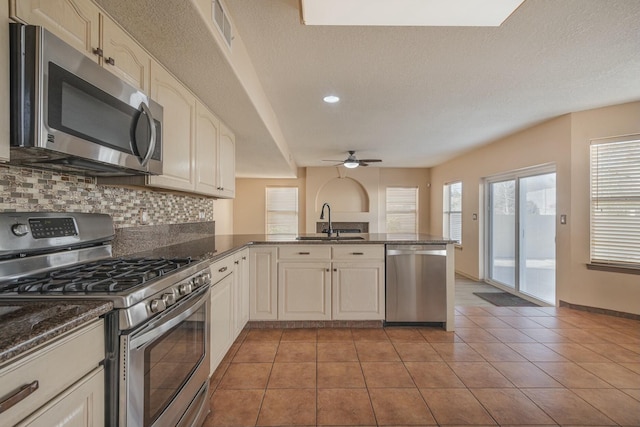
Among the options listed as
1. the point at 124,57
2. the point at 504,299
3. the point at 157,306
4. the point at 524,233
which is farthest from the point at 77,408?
the point at 524,233

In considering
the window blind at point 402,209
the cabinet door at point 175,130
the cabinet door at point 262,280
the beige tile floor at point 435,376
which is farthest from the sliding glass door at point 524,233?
the cabinet door at point 175,130

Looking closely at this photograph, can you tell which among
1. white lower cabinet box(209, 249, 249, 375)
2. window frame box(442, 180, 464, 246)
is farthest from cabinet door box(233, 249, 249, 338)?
window frame box(442, 180, 464, 246)

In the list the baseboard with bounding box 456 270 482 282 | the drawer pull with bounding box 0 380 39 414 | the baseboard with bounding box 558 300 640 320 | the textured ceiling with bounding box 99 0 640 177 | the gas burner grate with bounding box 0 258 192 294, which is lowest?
the baseboard with bounding box 456 270 482 282

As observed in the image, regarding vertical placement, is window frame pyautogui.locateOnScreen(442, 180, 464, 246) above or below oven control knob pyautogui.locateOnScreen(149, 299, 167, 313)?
above

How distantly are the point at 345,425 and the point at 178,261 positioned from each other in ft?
4.17

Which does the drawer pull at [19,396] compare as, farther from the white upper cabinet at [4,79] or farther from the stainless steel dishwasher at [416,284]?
the stainless steel dishwasher at [416,284]

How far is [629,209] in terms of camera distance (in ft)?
11.6

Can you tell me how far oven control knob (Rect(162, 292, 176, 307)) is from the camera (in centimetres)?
131

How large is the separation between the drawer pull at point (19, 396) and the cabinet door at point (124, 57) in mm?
1307

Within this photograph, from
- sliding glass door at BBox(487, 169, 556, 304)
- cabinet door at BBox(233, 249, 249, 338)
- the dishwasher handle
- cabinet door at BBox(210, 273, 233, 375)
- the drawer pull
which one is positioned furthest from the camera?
sliding glass door at BBox(487, 169, 556, 304)

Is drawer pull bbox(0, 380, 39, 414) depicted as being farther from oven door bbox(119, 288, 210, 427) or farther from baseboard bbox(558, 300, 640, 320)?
baseboard bbox(558, 300, 640, 320)

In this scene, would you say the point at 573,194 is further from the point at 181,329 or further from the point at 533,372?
the point at 181,329

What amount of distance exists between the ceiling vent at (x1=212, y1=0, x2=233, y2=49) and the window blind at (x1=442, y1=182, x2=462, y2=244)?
5992 mm

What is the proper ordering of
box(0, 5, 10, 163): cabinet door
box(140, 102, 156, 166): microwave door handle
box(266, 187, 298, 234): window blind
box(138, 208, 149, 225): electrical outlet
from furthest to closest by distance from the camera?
1. box(266, 187, 298, 234): window blind
2. box(138, 208, 149, 225): electrical outlet
3. box(140, 102, 156, 166): microwave door handle
4. box(0, 5, 10, 163): cabinet door
